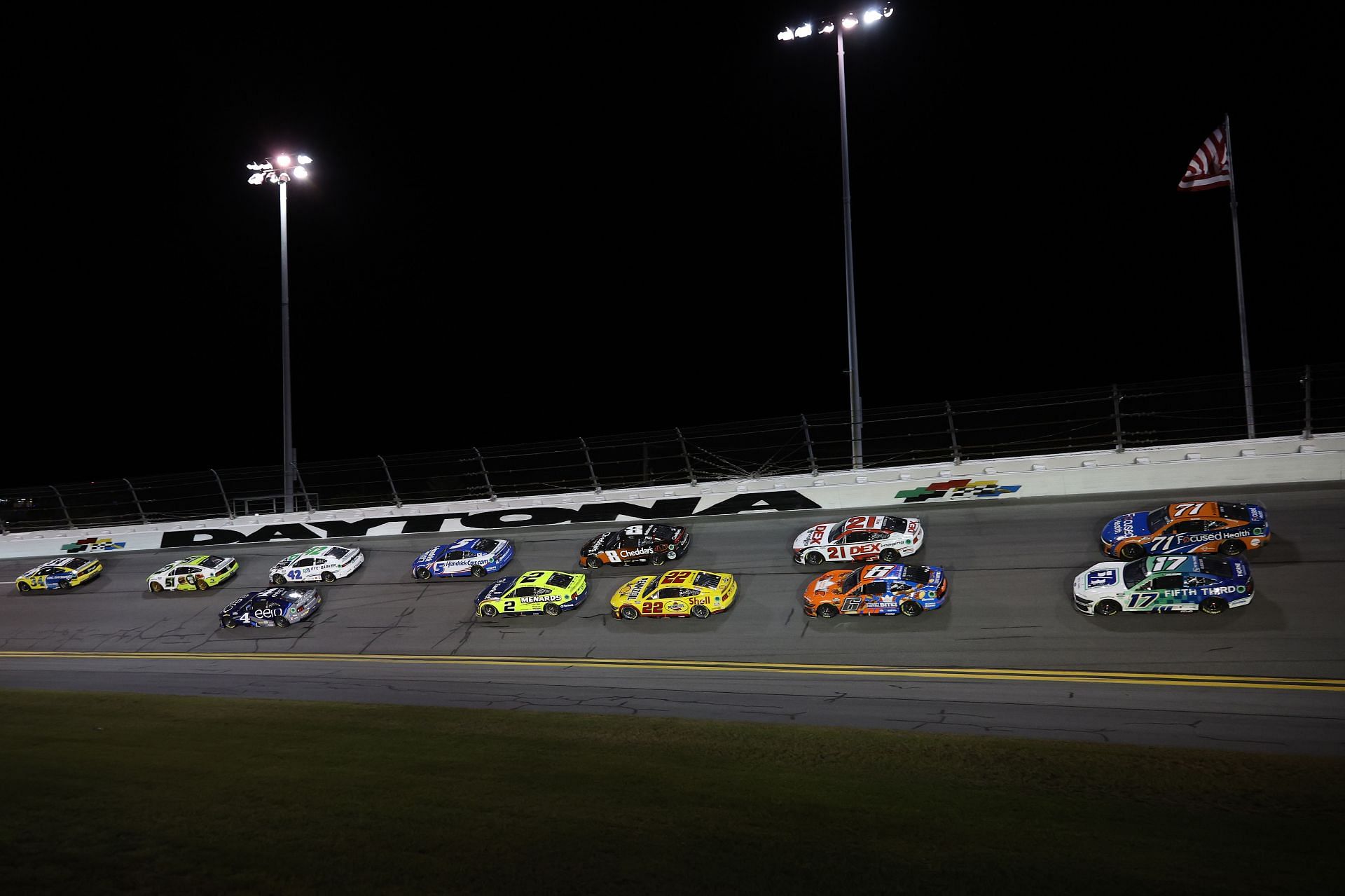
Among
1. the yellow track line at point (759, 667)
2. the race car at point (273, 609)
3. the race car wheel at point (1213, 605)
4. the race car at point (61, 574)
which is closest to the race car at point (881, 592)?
the yellow track line at point (759, 667)

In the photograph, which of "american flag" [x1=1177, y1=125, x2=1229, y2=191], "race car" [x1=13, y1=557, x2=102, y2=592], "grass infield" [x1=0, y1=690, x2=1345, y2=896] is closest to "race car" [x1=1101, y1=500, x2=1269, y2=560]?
"grass infield" [x1=0, y1=690, x2=1345, y2=896]

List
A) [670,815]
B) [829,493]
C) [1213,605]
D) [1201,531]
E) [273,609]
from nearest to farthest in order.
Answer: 1. [670,815]
2. [1213,605]
3. [1201,531]
4. [273,609]
5. [829,493]

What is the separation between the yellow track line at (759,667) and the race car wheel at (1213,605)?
5.44ft

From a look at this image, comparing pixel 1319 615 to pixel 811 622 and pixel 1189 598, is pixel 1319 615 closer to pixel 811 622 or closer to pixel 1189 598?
pixel 1189 598

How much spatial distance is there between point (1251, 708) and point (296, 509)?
33.1 metres

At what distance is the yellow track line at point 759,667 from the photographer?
12977mm

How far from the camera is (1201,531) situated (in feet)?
52.5

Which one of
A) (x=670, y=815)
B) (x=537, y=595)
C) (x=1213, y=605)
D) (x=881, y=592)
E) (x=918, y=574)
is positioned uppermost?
(x=918, y=574)

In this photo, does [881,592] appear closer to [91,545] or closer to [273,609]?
[273,609]

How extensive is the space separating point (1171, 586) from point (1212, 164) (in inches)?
654

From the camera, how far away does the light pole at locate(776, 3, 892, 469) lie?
76.2 ft

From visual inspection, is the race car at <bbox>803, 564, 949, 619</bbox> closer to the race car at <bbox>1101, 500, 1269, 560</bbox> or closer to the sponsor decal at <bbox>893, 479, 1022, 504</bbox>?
the race car at <bbox>1101, 500, 1269, 560</bbox>

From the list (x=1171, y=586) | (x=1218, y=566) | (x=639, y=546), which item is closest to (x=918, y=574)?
(x=1171, y=586)

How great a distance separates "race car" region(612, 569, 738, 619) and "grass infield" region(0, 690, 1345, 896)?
4.72 metres
